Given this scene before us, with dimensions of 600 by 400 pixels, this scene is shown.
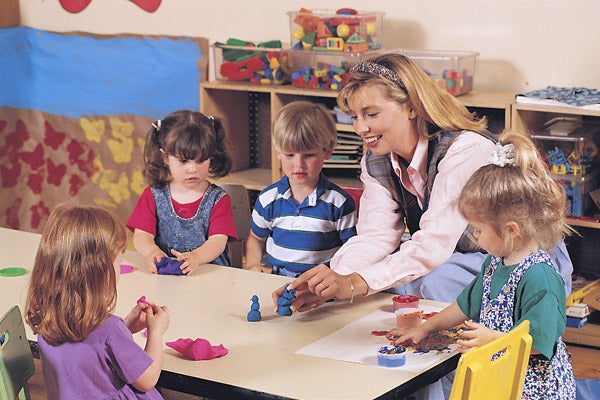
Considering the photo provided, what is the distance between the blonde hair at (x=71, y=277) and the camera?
5.83ft

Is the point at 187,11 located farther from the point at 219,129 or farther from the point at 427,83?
the point at 427,83

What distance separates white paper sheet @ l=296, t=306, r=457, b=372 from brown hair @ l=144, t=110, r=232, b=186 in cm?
91

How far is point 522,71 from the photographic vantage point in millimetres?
3742

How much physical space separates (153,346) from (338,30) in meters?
2.13

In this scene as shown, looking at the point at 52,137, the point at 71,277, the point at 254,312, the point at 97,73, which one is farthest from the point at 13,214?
the point at 71,277

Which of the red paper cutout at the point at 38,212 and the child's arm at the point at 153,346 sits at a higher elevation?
the child's arm at the point at 153,346

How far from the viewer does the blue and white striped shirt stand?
2865 mm

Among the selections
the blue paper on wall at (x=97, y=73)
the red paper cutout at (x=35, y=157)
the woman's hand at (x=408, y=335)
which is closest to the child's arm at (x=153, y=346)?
the woman's hand at (x=408, y=335)

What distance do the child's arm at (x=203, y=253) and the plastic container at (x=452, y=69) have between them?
46.5 inches

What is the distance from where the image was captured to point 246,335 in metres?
2.08

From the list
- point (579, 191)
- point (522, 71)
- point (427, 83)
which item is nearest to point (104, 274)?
point (427, 83)

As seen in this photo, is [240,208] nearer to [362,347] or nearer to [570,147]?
[570,147]

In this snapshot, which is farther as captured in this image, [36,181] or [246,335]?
[36,181]

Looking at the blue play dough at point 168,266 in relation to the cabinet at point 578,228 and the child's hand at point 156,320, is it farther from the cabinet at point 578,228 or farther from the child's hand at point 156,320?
the cabinet at point 578,228
